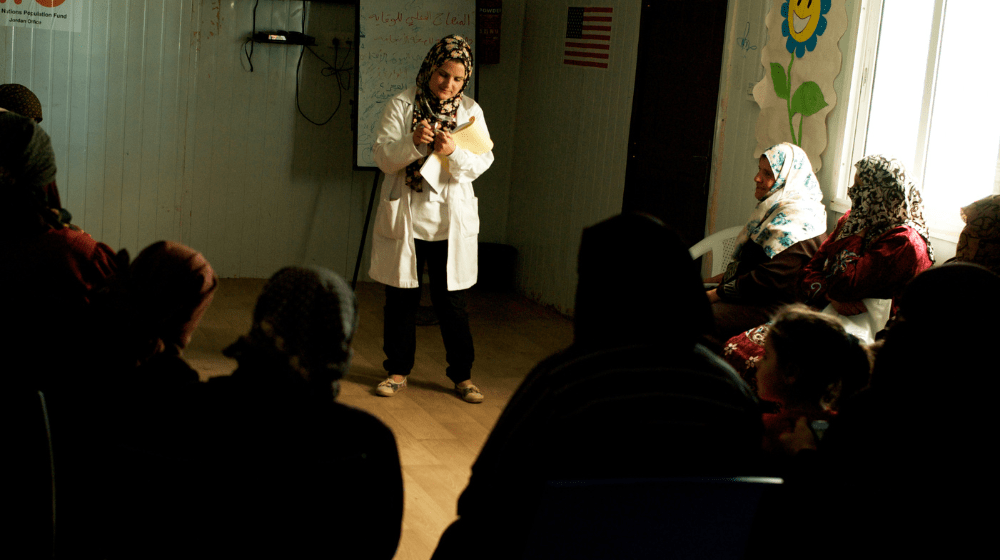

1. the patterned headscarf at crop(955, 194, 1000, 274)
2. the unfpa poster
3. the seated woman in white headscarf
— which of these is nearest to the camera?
the patterned headscarf at crop(955, 194, 1000, 274)

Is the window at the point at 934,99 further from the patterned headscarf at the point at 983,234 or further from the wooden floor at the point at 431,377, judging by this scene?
the wooden floor at the point at 431,377

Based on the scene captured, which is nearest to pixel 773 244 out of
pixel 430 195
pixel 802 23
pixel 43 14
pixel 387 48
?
pixel 802 23

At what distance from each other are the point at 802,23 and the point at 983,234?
1335 millimetres

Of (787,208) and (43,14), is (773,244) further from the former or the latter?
(43,14)

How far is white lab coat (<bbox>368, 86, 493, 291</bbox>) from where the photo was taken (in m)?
3.32

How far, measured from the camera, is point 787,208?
3121mm

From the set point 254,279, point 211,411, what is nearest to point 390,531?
point 211,411

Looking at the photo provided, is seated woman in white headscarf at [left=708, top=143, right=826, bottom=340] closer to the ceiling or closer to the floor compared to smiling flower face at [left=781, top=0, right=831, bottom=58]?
closer to the floor

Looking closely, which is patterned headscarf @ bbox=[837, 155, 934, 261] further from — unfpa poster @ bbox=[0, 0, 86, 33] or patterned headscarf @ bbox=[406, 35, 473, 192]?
unfpa poster @ bbox=[0, 0, 86, 33]

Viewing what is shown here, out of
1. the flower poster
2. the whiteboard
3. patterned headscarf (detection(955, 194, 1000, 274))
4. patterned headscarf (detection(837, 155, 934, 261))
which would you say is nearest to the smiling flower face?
the flower poster

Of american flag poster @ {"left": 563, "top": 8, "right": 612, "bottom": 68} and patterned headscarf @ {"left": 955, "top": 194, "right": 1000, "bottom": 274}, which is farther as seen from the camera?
american flag poster @ {"left": 563, "top": 8, "right": 612, "bottom": 68}

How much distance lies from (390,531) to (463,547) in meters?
0.12

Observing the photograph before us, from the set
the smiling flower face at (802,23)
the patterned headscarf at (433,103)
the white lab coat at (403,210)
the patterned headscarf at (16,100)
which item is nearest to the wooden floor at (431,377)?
the white lab coat at (403,210)

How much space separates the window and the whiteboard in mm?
2548
